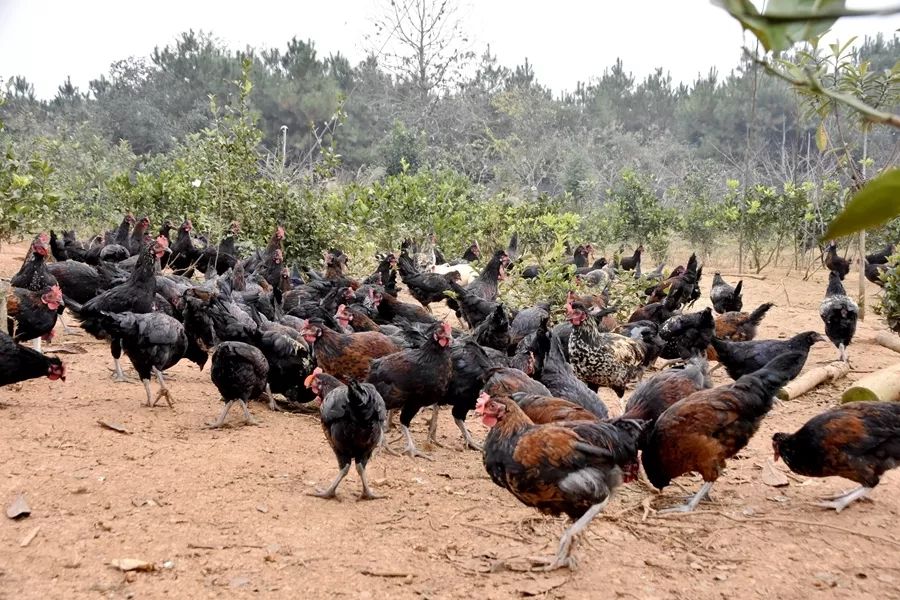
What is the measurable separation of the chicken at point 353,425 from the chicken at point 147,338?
2.48 m

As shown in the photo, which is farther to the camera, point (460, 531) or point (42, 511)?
point (460, 531)

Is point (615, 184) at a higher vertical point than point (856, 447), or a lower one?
higher

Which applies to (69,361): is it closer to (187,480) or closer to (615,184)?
(187,480)

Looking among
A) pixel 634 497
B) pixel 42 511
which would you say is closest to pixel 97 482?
pixel 42 511

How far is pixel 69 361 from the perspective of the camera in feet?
28.0

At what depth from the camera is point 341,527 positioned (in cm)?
473

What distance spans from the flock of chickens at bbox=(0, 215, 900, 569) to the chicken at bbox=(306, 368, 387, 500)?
1 centimetres

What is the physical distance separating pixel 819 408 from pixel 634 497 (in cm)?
369

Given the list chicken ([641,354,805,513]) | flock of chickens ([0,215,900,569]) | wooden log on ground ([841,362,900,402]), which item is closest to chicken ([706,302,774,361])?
flock of chickens ([0,215,900,569])

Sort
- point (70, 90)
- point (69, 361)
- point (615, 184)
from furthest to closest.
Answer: point (70, 90), point (615, 184), point (69, 361)

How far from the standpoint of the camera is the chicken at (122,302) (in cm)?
789

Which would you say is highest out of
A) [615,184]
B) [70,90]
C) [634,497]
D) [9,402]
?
[70,90]

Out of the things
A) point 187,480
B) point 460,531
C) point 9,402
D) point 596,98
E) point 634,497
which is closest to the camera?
point 460,531

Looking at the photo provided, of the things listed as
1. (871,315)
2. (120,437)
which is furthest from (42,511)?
Result: (871,315)
